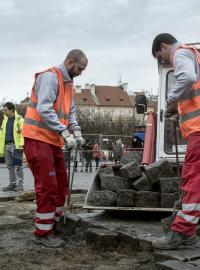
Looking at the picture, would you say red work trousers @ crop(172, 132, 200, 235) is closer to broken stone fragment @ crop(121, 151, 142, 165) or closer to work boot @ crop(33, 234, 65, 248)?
work boot @ crop(33, 234, 65, 248)

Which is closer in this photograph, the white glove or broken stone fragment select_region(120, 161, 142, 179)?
the white glove

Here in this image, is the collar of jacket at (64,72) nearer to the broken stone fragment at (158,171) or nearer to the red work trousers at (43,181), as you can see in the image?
the red work trousers at (43,181)

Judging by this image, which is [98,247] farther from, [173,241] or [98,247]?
[173,241]

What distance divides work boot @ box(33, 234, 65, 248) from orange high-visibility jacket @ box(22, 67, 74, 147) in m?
1.00

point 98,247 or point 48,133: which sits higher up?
point 48,133

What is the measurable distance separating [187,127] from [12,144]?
6550 mm

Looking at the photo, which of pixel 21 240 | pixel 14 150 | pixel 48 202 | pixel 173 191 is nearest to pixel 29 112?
pixel 48 202

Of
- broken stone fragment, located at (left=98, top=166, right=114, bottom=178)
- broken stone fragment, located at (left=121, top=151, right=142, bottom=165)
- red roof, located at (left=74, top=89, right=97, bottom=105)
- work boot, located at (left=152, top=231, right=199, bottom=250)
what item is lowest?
work boot, located at (left=152, top=231, right=199, bottom=250)

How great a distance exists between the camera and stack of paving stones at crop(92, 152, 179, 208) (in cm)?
573

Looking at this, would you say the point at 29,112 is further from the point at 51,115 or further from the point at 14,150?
the point at 14,150

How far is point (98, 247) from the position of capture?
4941 millimetres

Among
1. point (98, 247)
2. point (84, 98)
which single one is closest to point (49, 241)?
A: point (98, 247)

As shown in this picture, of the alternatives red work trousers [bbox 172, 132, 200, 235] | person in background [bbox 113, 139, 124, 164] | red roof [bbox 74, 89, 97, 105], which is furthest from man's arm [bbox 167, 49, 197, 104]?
red roof [bbox 74, 89, 97, 105]

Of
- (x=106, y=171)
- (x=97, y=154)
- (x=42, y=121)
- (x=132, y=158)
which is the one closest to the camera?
(x=42, y=121)
